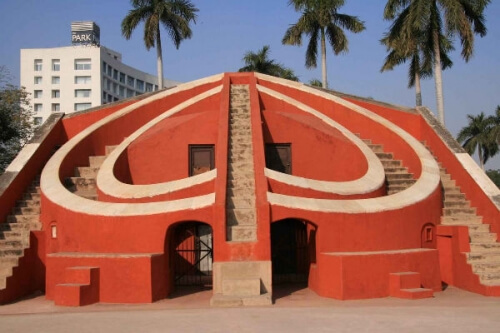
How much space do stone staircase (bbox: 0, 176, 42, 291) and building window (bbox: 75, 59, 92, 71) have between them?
46778 mm

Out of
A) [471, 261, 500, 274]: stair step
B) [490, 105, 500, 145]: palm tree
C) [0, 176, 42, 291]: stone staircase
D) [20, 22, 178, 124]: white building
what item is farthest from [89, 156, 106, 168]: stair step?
[20, 22, 178, 124]: white building

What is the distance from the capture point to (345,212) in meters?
7.69

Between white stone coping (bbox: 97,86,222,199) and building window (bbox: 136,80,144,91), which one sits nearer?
white stone coping (bbox: 97,86,222,199)

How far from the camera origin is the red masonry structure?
24.1ft

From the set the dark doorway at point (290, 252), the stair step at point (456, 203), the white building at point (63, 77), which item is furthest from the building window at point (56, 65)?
the stair step at point (456, 203)

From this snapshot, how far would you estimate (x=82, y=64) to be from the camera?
180 ft

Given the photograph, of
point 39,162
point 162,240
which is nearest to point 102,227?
point 162,240

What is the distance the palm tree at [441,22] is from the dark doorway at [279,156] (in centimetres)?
582

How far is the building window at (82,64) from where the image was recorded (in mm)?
54775

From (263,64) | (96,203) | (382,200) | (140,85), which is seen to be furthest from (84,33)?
(382,200)

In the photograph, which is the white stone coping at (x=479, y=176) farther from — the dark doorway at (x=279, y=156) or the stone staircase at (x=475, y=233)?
the dark doorway at (x=279, y=156)

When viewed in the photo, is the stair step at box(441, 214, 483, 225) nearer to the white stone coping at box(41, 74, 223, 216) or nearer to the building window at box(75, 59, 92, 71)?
the white stone coping at box(41, 74, 223, 216)

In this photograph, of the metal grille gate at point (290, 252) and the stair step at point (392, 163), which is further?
the stair step at point (392, 163)

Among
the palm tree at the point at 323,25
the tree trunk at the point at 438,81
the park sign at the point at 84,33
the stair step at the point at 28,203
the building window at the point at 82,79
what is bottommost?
the stair step at the point at 28,203
